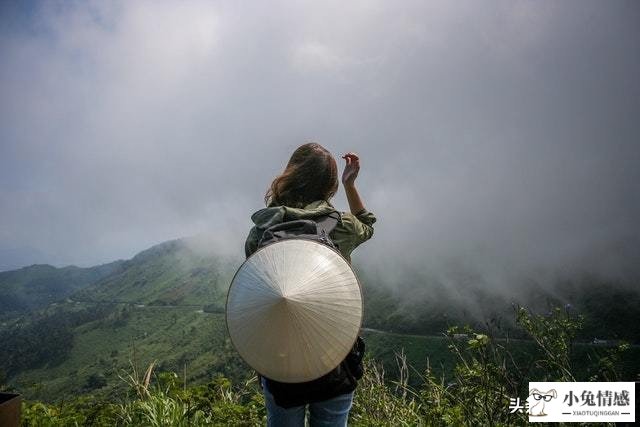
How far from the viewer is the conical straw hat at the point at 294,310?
65.4 inches

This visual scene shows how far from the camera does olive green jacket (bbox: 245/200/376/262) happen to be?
2.04m

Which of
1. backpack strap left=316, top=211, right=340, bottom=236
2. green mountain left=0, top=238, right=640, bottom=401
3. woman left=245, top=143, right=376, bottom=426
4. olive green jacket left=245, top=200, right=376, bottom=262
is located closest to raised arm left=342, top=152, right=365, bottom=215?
woman left=245, top=143, right=376, bottom=426

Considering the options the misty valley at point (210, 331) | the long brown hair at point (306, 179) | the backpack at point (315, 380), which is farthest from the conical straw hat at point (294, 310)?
the misty valley at point (210, 331)

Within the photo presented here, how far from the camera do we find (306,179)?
86.8 inches

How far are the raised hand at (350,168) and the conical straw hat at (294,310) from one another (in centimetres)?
81

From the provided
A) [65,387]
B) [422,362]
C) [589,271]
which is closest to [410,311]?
[422,362]

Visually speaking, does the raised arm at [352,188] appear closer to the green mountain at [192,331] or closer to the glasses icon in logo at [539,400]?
the glasses icon in logo at [539,400]

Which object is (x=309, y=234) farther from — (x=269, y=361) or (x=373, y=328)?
(x=373, y=328)

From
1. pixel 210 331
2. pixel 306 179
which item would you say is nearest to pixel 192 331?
pixel 210 331

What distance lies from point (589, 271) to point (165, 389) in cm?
14576

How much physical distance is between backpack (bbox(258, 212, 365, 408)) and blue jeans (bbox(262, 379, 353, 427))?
0.08 meters

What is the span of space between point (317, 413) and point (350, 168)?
149cm

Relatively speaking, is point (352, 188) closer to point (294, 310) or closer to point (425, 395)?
point (294, 310)

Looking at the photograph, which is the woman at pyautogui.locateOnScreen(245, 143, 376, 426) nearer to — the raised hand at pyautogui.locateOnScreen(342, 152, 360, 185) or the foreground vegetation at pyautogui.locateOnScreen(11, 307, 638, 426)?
the raised hand at pyautogui.locateOnScreen(342, 152, 360, 185)
